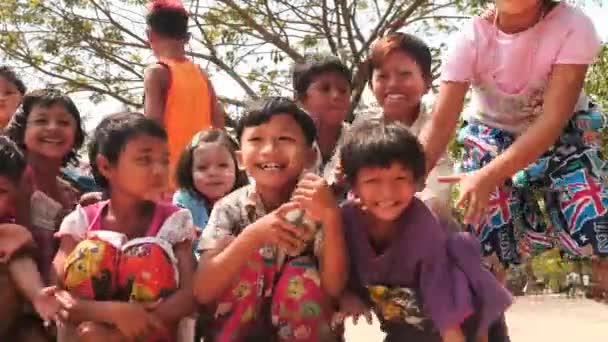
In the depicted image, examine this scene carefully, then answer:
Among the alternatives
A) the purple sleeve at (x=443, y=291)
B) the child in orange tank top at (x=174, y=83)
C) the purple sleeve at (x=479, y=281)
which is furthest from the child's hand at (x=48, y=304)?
the child in orange tank top at (x=174, y=83)

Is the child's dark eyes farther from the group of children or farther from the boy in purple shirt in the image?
the boy in purple shirt

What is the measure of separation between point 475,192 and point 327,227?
48cm

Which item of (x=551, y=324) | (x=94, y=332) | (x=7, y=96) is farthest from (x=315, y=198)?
(x=551, y=324)

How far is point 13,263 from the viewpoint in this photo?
251cm

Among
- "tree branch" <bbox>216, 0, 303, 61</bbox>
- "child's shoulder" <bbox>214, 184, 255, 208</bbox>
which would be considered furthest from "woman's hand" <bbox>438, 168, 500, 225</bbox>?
"tree branch" <bbox>216, 0, 303, 61</bbox>

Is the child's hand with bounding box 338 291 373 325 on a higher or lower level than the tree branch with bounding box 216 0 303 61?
lower

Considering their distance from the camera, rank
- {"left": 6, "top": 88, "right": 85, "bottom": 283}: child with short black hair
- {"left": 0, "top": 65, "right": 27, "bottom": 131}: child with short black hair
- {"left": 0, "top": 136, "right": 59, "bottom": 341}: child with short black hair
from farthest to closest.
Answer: {"left": 0, "top": 65, "right": 27, "bottom": 131}: child with short black hair
{"left": 6, "top": 88, "right": 85, "bottom": 283}: child with short black hair
{"left": 0, "top": 136, "right": 59, "bottom": 341}: child with short black hair

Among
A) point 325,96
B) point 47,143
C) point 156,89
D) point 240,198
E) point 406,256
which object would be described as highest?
point 156,89

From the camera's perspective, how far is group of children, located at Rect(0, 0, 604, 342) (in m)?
2.35

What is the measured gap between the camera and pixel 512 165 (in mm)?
2504

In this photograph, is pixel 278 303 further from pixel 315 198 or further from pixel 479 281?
pixel 479 281

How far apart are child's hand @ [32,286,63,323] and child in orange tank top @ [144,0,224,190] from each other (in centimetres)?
160

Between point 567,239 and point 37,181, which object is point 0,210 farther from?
point 567,239

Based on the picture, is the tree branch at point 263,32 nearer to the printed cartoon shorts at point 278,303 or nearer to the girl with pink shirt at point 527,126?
the girl with pink shirt at point 527,126
